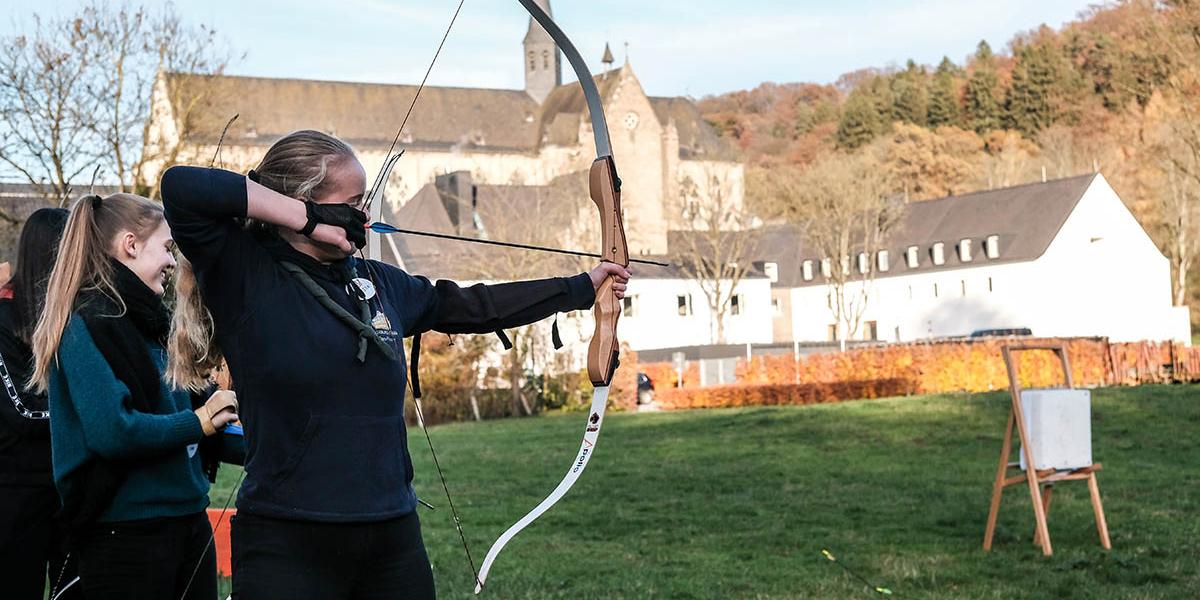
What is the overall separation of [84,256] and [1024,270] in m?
60.9

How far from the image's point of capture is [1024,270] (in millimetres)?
60719

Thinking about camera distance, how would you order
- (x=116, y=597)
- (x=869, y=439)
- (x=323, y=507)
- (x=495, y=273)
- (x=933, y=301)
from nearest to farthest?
(x=323, y=507) < (x=116, y=597) < (x=869, y=439) < (x=495, y=273) < (x=933, y=301)

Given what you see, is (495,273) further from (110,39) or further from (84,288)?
(84,288)

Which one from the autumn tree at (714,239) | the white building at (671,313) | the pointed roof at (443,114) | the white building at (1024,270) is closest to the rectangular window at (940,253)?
the white building at (1024,270)

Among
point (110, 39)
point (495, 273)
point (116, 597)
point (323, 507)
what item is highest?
point (110, 39)

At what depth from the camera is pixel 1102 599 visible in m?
7.00

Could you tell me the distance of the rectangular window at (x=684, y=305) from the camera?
59312 millimetres

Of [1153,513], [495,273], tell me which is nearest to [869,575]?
[1153,513]

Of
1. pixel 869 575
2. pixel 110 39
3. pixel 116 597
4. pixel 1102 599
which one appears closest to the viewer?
pixel 116 597

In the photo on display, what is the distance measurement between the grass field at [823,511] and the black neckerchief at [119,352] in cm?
394

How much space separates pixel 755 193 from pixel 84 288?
60.0 metres

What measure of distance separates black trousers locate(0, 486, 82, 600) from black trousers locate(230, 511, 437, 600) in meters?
1.25

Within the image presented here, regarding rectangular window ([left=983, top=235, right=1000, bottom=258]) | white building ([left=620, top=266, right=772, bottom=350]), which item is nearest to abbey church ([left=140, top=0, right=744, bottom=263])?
white building ([left=620, top=266, right=772, bottom=350])

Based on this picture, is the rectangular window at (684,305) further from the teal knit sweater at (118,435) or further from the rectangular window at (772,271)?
the teal knit sweater at (118,435)
